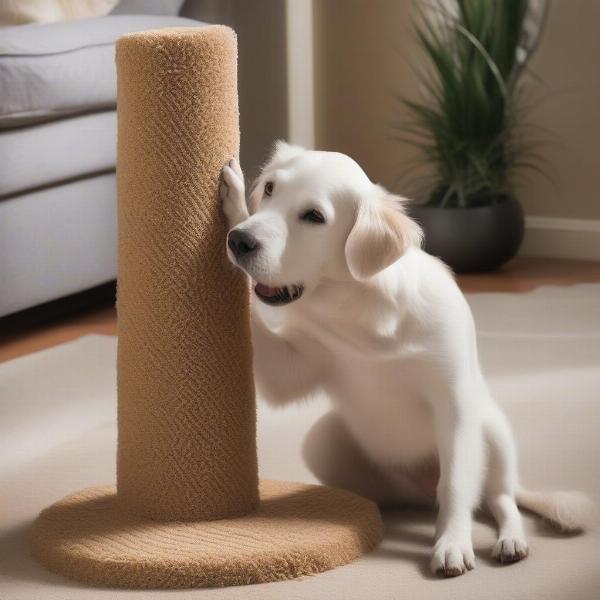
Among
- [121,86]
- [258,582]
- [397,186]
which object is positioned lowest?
[397,186]

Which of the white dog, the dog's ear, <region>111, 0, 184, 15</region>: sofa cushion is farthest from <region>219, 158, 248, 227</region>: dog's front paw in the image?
<region>111, 0, 184, 15</region>: sofa cushion

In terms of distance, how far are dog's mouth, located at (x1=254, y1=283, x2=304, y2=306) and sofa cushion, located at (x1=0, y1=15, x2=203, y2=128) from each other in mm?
1235

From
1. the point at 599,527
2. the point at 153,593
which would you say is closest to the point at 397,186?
the point at 599,527

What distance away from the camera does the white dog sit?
1323 mm

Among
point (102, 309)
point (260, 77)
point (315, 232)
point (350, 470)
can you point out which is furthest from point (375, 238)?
point (260, 77)

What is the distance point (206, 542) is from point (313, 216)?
406mm

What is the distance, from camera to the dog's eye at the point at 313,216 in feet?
4.35

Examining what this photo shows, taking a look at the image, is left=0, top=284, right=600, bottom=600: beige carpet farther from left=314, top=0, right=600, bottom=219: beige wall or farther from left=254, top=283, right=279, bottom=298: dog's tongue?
left=314, top=0, right=600, bottom=219: beige wall

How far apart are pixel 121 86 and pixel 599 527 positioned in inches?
32.6

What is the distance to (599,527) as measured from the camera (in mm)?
1484

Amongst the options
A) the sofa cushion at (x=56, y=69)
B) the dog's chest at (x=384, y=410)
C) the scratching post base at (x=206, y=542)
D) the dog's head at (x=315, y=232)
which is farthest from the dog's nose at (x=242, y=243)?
the sofa cushion at (x=56, y=69)

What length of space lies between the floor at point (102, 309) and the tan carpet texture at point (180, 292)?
3.61 feet

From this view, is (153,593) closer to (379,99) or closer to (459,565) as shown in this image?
(459,565)

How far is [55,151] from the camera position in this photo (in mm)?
2570
